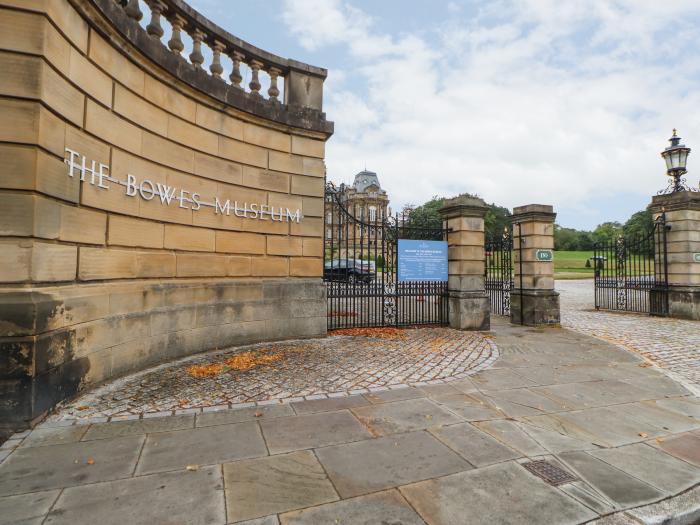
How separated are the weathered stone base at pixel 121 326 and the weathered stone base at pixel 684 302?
38.4ft

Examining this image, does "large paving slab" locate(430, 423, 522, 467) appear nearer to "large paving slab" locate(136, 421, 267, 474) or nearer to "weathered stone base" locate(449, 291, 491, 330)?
"large paving slab" locate(136, 421, 267, 474)

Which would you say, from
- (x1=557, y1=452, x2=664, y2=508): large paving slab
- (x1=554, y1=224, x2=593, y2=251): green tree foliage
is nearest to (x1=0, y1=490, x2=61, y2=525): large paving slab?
(x1=557, y1=452, x2=664, y2=508): large paving slab

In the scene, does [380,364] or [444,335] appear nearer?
[380,364]

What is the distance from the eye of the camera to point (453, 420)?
3.93 metres

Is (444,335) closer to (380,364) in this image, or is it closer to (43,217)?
(380,364)

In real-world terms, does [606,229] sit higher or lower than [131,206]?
higher

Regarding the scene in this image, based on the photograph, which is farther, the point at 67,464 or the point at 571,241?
the point at 571,241

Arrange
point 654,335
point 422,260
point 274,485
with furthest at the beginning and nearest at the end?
1. point 422,260
2. point 654,335
3. point 274,485

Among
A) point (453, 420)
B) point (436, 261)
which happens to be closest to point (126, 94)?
point (453, 420)

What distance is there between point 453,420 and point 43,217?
4.83 m

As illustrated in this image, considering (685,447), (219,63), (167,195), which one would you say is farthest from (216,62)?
(685,447)

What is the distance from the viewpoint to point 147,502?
2.52 meters

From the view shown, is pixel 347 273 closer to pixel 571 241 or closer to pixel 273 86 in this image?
pixel 273 86

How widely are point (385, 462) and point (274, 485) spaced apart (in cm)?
91
